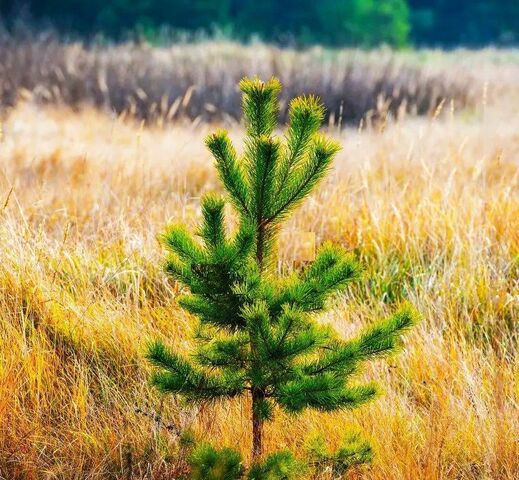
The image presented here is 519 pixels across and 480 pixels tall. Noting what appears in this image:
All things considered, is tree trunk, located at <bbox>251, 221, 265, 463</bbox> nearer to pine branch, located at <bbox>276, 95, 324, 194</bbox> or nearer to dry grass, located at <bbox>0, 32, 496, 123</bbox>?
pine branch, located at <bbox>276, 95, 324, 194</bbox>

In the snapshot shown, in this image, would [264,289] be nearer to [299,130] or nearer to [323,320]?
[299,130]

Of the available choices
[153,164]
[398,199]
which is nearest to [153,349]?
[398,199]

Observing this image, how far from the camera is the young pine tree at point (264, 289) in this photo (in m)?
1.73

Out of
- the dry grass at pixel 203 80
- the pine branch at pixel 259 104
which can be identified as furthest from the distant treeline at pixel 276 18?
the pine branch at pixel 259 104

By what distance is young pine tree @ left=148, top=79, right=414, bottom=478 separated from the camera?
1.73 meters

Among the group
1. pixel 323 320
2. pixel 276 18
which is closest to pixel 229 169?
pixel 323 320

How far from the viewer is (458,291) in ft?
10.2

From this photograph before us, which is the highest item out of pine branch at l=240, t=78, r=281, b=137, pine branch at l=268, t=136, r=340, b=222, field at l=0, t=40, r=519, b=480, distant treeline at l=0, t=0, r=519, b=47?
pine branch at l=240, t=78, r=281, b=137

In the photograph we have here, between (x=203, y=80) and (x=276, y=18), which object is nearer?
(x=203, y=80)

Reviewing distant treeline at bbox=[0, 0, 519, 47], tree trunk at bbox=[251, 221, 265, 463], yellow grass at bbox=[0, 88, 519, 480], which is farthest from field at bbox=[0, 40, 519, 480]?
distant treeline at bbox=[0, 0, 519, 47]

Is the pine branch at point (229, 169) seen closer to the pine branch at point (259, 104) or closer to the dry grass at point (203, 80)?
the pine branch at point (259, 104)

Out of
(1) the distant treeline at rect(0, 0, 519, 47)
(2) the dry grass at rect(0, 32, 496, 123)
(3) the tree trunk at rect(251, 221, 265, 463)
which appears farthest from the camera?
(1) the distant treeline at rect(0, 0, 519, 47)

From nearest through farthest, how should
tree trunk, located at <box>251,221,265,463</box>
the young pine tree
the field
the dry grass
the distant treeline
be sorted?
the young pine tree, tree trunk, located at <box>251,221,265,463</box>, the field, the dry grass, the distant treeline

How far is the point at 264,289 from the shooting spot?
177 cm
